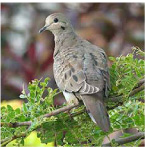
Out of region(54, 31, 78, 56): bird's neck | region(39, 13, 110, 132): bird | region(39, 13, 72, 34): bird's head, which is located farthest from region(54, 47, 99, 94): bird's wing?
region(39, 13, 72, 34): bird's head

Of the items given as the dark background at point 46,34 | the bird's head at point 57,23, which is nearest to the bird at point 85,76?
the bird's head at point 57,23

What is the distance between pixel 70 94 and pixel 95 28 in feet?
8.07

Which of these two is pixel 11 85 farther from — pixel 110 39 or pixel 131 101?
pixel 131 101

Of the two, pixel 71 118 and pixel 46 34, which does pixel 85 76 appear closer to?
pixel 71 118

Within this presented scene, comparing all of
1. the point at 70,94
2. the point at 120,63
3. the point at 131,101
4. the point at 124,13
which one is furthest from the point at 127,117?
the point at 124,13

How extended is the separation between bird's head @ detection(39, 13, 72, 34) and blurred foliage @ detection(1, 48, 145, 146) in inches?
33.6

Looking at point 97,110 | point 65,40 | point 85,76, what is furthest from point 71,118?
point 65,40

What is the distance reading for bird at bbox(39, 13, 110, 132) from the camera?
1543 millimetres

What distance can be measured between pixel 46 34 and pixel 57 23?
6.49 feet

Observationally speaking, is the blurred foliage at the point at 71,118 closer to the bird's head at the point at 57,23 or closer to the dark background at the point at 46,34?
the bird's head at the point at 57,23

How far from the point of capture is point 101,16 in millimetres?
4184

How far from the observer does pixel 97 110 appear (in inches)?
61.0

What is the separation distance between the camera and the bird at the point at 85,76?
154 centimetres

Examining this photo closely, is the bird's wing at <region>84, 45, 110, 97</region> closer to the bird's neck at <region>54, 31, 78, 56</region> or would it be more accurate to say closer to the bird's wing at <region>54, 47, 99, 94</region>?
the bird's wing at <region>54, 47, 99, 94</region>
